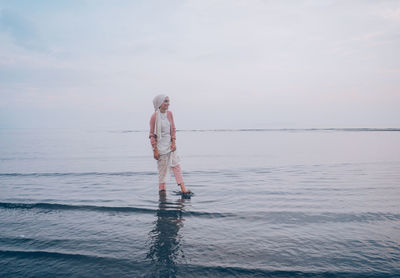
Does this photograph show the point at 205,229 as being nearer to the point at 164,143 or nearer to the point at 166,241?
the point at 166,241

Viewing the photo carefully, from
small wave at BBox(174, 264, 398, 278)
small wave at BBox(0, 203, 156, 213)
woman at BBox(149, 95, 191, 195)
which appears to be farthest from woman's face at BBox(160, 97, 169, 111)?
small wave at BBox(174, 264, 398, 278)

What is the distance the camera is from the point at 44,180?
11.3 m

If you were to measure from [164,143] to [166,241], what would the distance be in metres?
4.02

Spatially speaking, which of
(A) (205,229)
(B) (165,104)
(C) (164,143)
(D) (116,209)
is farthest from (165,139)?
(A) (205,229)

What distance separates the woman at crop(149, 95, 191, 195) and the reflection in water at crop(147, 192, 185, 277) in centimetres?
144

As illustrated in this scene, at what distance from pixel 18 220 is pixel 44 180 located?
19.0 feet

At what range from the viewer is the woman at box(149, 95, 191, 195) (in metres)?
8.18

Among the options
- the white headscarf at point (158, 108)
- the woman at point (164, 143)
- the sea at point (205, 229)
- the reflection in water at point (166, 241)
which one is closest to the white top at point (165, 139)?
the woman at point (164, 143)

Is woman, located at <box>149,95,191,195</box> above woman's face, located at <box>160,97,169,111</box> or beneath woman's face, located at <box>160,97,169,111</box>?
beneath

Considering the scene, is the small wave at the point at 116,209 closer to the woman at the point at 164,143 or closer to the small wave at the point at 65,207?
the small wave at the point at 65,207

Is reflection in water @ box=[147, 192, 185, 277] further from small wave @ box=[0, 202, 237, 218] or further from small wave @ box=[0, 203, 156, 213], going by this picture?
small wave @ box=[0, 203, 156, 213]

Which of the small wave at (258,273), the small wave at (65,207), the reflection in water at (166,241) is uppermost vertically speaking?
the small wave at (258,273)

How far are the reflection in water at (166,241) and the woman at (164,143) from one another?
144cm

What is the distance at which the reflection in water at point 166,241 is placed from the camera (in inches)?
150
